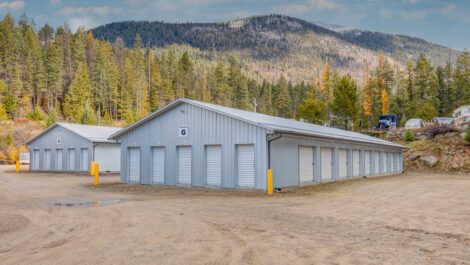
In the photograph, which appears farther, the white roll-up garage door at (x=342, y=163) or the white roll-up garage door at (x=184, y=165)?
the white roll-up garage door at (x=342, y=163)

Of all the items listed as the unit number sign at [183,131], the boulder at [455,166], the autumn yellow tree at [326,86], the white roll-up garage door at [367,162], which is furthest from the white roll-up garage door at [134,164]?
the autumn yellow tree at [326,86]

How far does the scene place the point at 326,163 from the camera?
71.9 feet

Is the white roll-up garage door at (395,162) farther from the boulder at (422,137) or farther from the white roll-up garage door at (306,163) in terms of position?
the white roll-up garage door at (306,163)

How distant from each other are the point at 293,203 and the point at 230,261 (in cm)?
767

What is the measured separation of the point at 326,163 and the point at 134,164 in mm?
10577

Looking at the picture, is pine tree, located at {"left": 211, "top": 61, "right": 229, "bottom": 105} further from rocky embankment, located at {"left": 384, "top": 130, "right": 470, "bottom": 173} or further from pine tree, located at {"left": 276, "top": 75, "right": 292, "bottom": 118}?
rocky embankment, located at {"left": 384, "top": 130, "right": 470, "bottom": 173}

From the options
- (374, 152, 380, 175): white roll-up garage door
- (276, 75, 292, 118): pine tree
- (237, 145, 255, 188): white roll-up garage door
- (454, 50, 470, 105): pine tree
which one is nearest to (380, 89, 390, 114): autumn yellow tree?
(454, 50, 470, 105): pine tree

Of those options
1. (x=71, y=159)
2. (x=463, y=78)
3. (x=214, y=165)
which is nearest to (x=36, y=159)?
(x=71, y=159)

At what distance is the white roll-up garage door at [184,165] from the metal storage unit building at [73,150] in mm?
13956

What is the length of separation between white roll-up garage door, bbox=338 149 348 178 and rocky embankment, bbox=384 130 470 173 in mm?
15398

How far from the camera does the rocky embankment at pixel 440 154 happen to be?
35.0 meters

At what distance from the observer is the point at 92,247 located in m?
6.87

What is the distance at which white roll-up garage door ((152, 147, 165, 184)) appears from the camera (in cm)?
2053

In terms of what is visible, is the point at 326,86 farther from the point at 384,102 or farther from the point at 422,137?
the point at 422,137
